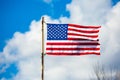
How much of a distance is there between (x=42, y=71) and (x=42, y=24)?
130 inches

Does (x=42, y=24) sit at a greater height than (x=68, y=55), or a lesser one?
greater

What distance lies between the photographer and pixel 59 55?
33.5 metres

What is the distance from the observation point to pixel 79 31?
34344 millimetres

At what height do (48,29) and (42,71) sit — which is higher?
(48,29)

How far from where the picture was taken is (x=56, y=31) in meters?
Result: 34.2

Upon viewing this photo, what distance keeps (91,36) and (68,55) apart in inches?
83.4

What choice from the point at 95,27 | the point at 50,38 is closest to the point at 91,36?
the point at 95,27

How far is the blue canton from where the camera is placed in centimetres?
3400

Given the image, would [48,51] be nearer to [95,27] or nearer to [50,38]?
[50,38]

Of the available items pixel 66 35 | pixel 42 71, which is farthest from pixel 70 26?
pixel 42 71

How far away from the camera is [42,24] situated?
3412cm

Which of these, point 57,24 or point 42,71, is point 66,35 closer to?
point 57,24

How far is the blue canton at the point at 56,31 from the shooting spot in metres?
34.0

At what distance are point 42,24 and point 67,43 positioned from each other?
6.84ft
